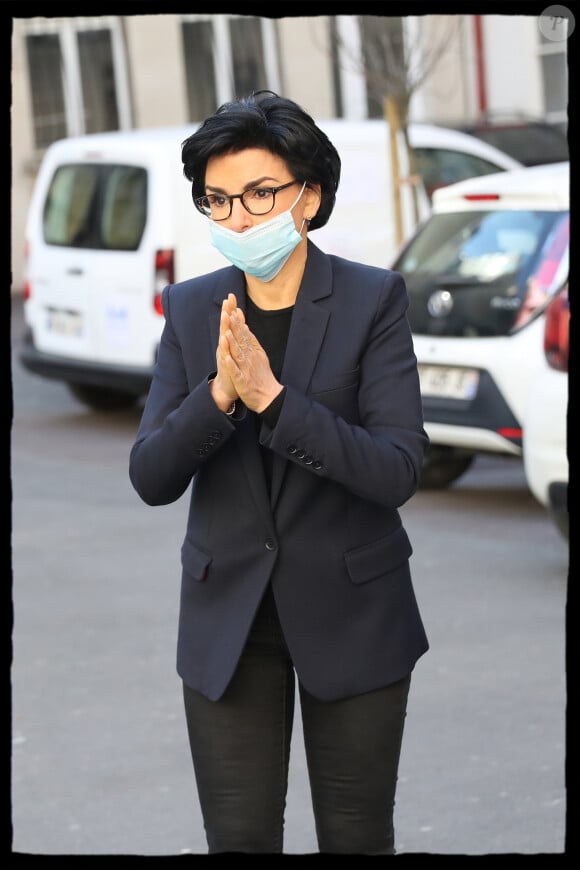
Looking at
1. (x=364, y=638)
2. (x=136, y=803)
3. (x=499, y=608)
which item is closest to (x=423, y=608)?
(x=499, y=608)

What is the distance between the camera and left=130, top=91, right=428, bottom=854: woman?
10.2 feet

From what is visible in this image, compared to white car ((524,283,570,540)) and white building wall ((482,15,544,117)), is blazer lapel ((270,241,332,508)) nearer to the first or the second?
white car ((524,283,570,540))

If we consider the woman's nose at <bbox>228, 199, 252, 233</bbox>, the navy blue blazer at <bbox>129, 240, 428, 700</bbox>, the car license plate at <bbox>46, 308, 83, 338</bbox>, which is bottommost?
the car license plate at <bbox>46, 308, 83, 338</bbox>

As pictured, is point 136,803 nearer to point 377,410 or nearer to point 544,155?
point 377,410

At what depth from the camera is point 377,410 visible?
10.3 ft

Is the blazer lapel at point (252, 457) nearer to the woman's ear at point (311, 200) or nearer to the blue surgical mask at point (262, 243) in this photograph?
the blue surgical mask at point (262, 243)

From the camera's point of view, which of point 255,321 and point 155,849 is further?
point 155,849

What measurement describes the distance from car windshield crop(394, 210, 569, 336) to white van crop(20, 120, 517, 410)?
2226mm

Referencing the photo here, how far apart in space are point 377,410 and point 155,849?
81.0 inches

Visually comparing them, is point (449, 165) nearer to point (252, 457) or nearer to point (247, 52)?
point (252, 457)

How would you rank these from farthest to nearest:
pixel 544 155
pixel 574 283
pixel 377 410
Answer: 1. pixel 544 155
2. pixel 574 283
3. pixel 377 410

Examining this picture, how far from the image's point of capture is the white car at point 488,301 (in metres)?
8.90

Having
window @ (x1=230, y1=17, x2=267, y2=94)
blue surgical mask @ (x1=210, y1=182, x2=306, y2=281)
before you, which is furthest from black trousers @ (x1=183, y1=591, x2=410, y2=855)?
window @ (x1=230, y1=17, x2=267, y2=94)

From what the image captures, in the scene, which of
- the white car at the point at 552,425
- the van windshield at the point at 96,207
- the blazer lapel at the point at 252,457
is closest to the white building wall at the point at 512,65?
the van windshield at the point at 96,207
